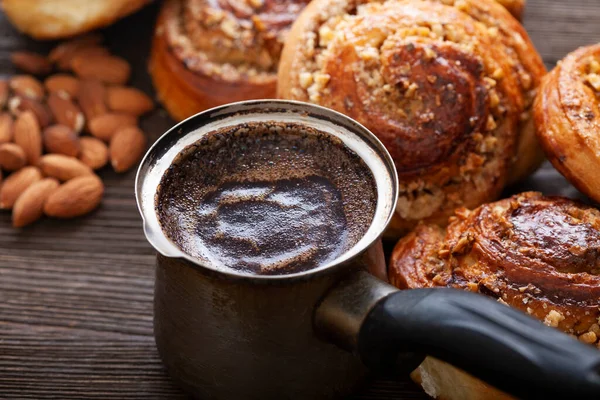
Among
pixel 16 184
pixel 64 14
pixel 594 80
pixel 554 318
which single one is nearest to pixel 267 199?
pixel 554 318

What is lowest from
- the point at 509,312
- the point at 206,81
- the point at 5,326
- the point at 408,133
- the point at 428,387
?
the point at 5,326

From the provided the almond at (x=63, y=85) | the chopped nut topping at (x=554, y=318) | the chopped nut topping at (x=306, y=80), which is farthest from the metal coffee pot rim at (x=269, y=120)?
the almond at (x=63, y=85)

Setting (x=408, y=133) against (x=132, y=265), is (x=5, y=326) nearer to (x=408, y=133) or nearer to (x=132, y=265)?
(x=132, y=265)

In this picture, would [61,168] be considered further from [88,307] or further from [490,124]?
[490,124]

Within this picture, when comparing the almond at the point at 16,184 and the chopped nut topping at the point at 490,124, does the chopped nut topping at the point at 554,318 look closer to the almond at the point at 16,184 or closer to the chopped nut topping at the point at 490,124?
the chopped nut topping at the point at 490,124

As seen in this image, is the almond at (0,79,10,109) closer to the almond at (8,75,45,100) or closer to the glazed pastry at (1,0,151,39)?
the almond at (8,75,45,100)

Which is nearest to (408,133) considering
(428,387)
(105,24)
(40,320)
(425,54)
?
(425,54)

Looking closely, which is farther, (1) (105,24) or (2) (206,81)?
(1) (105,24)

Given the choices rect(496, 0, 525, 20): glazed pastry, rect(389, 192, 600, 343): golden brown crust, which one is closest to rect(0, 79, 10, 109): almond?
rect(389, 192, 600, 343): golden brown crust
